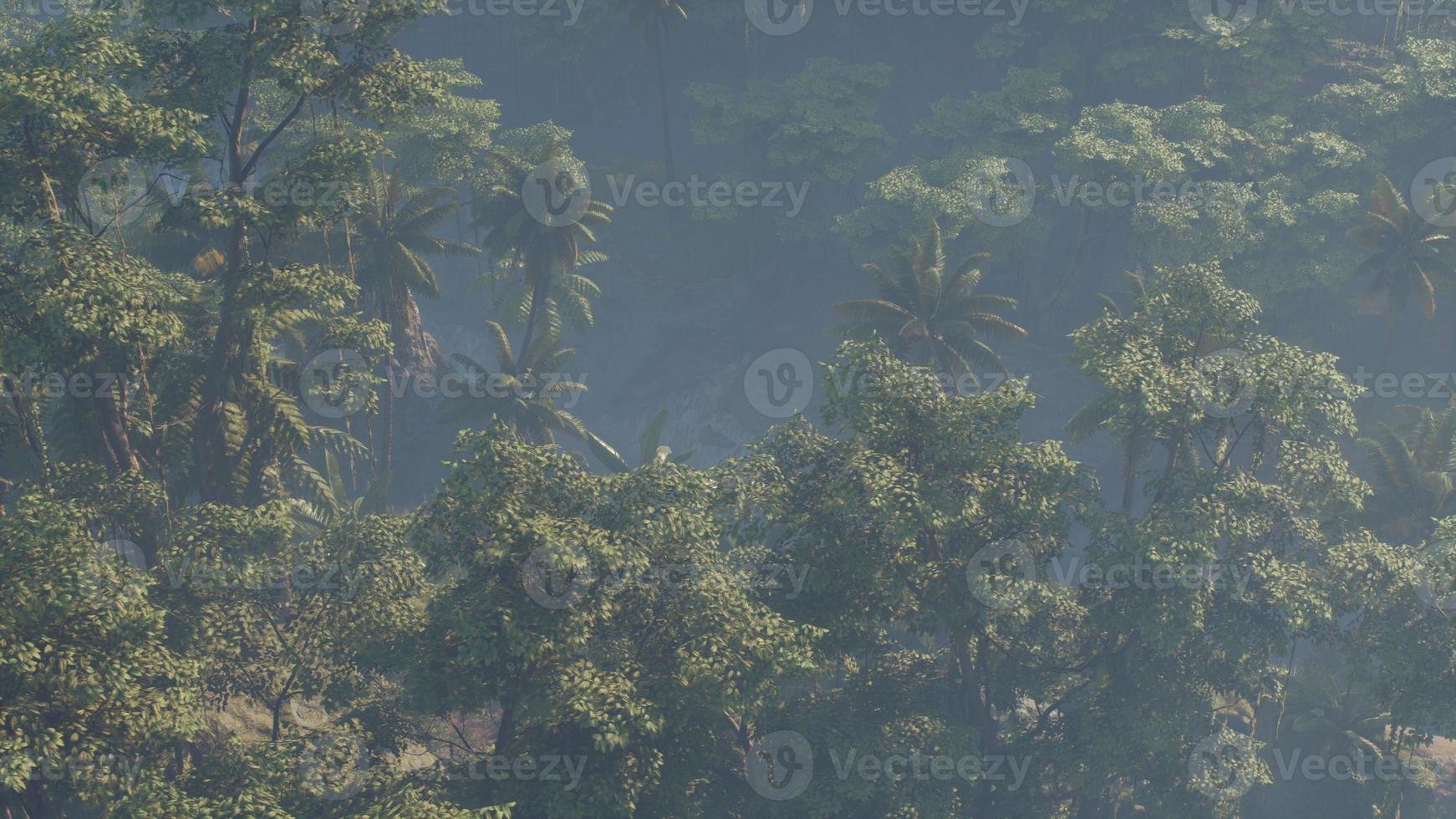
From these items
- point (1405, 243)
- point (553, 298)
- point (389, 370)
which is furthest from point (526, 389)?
point (1405, 243)

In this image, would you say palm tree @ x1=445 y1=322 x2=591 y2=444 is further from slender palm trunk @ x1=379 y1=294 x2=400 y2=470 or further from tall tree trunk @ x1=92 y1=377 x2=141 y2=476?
tall tree trunk @ x1=92 y1=377 x2=141 y2=476

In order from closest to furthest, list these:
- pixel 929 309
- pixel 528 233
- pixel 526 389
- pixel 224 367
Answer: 1. pixel 224 367
2. pixel 929 309
3. pixel 526 389
4. pixel 528 233

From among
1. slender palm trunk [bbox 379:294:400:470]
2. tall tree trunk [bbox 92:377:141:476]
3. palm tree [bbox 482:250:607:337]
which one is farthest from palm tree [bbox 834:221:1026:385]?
tall tree trunk [bbox 92:377:141:476]

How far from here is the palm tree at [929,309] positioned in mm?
38344

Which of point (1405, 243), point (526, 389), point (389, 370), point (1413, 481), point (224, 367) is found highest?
point (1405, 243)

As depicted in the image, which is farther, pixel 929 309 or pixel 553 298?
pixel 553 298

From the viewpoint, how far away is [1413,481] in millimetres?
35906

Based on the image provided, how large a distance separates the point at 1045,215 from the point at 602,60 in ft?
100

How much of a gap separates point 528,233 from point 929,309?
15.2 m

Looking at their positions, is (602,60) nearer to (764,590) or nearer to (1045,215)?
(1045,215)

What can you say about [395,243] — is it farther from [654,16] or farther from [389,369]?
[654,16]

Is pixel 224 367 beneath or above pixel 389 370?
above

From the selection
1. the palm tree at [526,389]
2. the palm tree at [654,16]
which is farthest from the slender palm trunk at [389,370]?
the palm tree at [654,16]

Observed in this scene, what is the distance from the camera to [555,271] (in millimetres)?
50312
